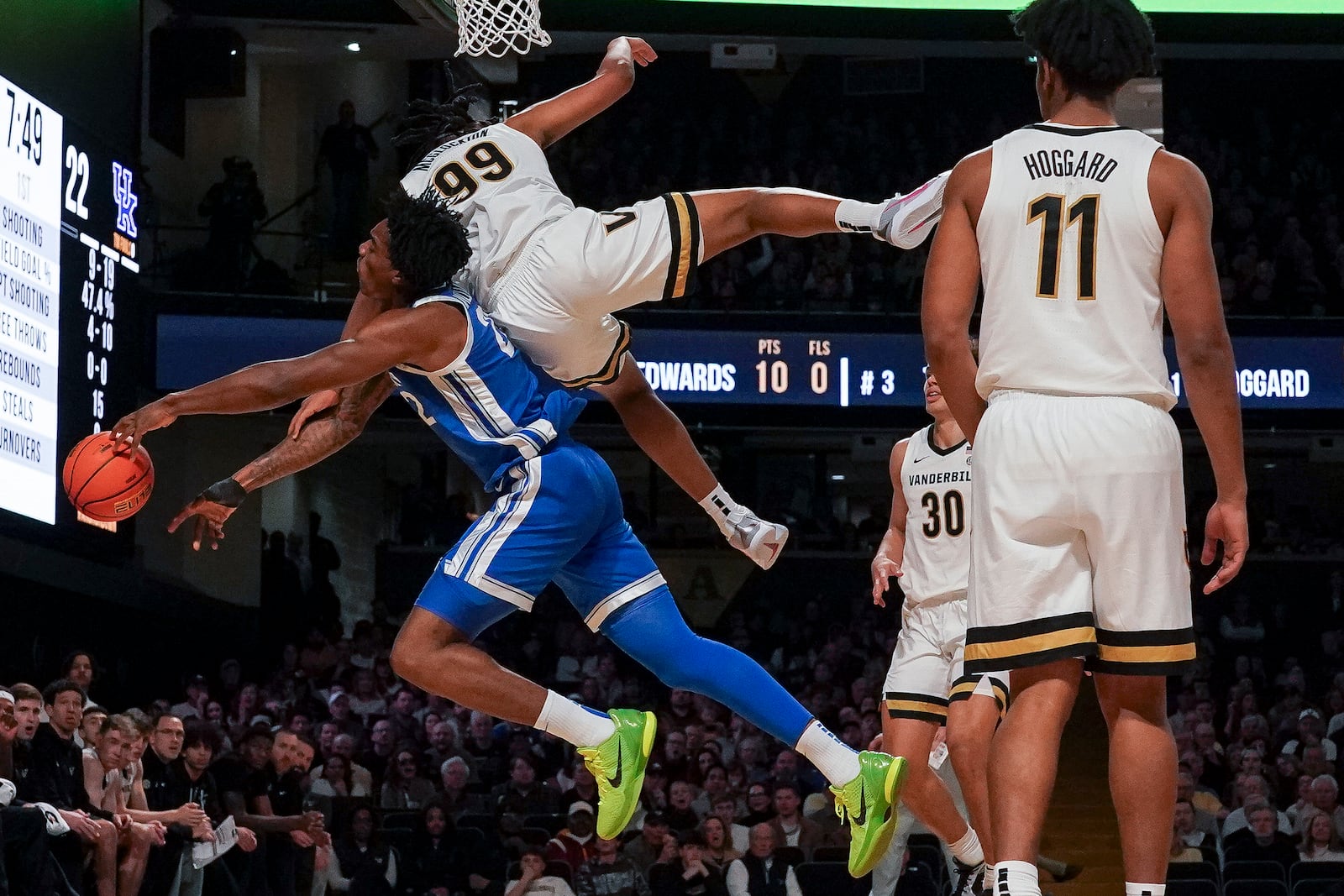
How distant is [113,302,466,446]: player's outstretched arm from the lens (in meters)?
4.75

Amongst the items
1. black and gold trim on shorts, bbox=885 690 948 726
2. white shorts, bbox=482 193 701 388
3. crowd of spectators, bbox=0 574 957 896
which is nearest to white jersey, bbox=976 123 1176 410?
white shorts, bbox=482 193 701 388

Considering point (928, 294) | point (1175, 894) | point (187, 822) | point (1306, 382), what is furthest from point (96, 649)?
point (928, 294)

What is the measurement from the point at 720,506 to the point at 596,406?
1068 centimetres

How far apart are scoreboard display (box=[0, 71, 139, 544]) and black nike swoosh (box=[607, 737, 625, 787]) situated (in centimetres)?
547

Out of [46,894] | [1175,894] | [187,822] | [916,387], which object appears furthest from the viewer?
[916,387]

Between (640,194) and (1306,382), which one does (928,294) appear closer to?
(1306,382)

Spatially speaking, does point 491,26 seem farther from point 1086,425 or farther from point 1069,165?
point 1086,425

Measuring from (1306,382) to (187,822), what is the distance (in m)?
10.7

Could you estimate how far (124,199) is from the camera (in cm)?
1149

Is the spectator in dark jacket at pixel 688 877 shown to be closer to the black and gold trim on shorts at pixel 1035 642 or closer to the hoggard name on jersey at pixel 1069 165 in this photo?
the black and gold trim on shorts at pixel 1035 642

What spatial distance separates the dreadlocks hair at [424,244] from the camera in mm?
5152

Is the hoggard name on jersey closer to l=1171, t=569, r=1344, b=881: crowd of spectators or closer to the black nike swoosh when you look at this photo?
the black nike swoosh

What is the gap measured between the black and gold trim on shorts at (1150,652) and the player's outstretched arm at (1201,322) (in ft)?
0.66

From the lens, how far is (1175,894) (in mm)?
10008
